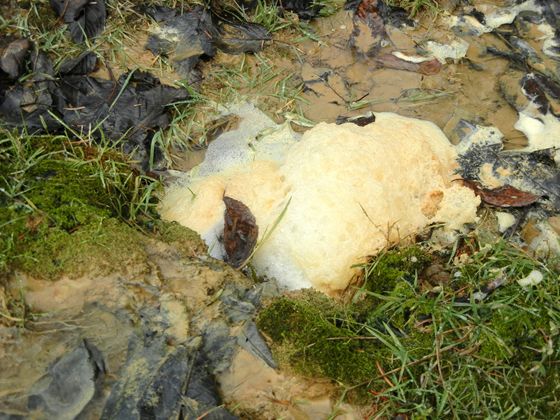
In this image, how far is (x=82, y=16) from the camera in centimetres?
475

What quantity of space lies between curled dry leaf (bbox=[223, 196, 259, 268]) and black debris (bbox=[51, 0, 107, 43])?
7.01 feet

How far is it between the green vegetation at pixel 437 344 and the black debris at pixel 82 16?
2.89 m

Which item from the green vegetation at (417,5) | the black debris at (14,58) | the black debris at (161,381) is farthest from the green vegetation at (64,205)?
the green vegetation at (417,5)

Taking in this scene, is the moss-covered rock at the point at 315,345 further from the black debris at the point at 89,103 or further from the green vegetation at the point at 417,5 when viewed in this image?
the green vegetation at the point at 417,5

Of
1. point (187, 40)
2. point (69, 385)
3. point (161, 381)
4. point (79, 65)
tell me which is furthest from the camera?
point (187, 40)

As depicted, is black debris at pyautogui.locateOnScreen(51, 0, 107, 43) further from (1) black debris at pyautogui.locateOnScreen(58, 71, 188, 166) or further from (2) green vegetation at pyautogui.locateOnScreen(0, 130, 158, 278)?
(2) green vegetation at pyautogui.locateOnScreen(0, 130, 158, 278)

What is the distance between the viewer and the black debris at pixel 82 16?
15.4ft

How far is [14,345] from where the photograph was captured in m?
2.77

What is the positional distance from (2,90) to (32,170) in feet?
3.51

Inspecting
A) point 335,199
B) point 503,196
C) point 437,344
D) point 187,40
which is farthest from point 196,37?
point 437,344

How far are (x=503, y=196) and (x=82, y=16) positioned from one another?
355 centimetres

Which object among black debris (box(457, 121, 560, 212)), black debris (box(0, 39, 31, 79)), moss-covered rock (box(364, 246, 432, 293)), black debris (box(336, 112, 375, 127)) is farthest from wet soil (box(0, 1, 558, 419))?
moss-covered rock (box(364, 246, 432, 293))

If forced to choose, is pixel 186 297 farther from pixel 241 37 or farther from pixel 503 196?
pixel 241 37

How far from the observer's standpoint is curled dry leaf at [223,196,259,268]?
143 inches
